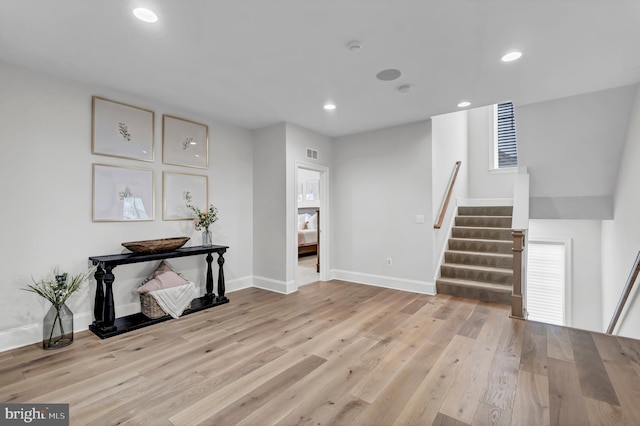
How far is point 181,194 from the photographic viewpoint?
13.1ft

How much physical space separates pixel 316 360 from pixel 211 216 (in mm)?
2600

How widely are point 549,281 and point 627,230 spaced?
2546mm

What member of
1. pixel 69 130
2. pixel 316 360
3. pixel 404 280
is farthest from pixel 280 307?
pixel 69 130

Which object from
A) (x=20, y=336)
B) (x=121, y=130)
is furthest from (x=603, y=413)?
(x=121, y=130)

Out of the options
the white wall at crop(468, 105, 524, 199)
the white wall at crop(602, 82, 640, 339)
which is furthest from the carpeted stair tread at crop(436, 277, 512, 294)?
the white wall at crop(468, 105, 524, 199)

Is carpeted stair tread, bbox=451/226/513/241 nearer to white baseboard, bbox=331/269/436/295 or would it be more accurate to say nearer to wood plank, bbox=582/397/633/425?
white baseboard, bbox=331/269/436/295

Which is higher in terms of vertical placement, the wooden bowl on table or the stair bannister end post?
the wooden bowl on table

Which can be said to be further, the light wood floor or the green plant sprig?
the green plant sprig

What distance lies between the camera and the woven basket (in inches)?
132

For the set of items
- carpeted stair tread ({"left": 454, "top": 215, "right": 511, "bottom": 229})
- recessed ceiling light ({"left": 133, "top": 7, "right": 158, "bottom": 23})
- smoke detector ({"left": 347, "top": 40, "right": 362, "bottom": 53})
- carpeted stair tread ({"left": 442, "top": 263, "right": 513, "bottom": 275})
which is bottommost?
carpeted stair tread ({"left": 442, "top": 263, "right": 513, "bottom": 275})

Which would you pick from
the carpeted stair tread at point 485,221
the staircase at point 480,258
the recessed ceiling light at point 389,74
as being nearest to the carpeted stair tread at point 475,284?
the staircase at point 480,258

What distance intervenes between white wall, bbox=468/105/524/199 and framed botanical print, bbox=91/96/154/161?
20.3ft

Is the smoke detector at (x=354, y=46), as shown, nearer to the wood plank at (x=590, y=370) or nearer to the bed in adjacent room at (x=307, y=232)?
the wood plank at (x=590, y=370)

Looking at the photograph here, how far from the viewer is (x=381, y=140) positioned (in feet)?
16.3
